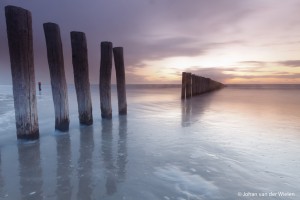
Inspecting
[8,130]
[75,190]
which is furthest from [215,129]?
[8,130]

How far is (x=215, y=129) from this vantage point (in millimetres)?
5742

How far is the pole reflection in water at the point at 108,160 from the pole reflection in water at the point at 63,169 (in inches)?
16.0

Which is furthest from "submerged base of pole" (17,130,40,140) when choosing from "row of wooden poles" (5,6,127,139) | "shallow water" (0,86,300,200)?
"shallow water" (0,86,300,200)

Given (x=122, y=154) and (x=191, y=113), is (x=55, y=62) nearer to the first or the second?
(x=122, y=154)

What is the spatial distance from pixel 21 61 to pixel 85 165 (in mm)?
2236

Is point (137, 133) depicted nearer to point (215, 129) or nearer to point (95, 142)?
point (95, 142)

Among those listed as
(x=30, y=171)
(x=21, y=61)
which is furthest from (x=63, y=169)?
(x=21, y=61)

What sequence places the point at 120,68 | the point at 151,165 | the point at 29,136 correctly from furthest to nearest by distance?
1. the point at 120,68
2. the point at 29,136
3. the point at 151,165

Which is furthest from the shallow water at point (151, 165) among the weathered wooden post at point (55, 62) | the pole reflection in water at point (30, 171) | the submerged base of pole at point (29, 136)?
the weathered wooden post at point (55, 62)

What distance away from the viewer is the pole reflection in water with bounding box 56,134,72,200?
2.44 metres

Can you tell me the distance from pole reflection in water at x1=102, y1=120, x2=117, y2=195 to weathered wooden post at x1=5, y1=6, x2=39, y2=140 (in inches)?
57.2

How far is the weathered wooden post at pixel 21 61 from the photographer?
Result: 4145 mm

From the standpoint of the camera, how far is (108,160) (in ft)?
11.3

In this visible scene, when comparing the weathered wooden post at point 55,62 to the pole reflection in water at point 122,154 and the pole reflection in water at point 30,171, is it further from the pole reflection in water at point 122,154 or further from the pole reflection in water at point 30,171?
the pole reflection in water at point 122,154
